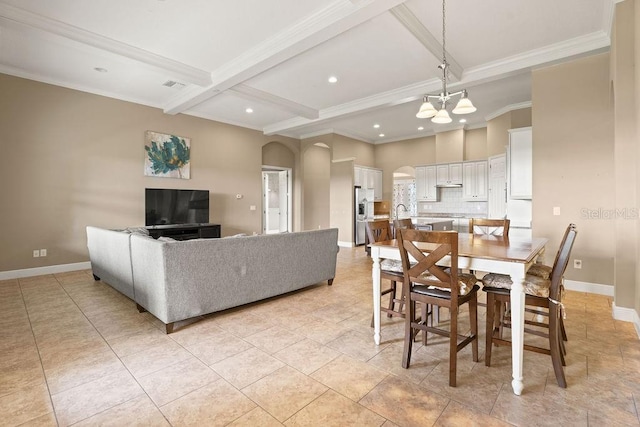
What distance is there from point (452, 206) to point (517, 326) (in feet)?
21.2

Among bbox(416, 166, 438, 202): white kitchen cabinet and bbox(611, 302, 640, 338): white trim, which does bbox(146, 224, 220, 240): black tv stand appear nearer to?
bbox(416, 166, 438, 202): white kitchen cabinet

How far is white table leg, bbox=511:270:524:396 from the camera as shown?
1.81 m

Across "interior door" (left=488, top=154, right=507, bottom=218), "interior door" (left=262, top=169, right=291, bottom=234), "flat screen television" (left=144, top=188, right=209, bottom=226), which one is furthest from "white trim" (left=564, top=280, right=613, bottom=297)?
"interior door" (left=262, top=169, right=291, bottom=234)

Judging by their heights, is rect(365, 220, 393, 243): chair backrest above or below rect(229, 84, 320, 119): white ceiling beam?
below

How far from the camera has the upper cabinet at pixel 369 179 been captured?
8227 millimetres

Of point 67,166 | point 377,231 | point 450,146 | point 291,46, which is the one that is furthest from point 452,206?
point 67,166

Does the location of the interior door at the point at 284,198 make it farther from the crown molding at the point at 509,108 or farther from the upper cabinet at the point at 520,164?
the upper cabinet at the point at 520,164

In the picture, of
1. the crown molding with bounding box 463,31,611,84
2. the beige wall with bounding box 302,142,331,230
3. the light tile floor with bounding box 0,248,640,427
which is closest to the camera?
the light tile floor with bounding box 0,248,640,427

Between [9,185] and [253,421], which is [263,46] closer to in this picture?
[253,421]

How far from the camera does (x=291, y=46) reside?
11.8 ft

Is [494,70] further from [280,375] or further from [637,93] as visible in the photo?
[280,375]

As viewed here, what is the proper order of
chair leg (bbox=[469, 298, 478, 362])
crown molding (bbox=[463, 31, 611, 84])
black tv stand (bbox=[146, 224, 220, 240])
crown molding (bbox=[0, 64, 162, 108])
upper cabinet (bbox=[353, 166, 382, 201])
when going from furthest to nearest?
upper cabinet (bbox=[353, 166, 382, 201]) < black tv stand (bbox=[146, 224, 220, 240]) < crown molding (bbox=[0, 64, 162, 108]) < crown molding (bbox=[463, 31, 611, 84]) < chair leg (bbox=[469, 298, 478, 362])

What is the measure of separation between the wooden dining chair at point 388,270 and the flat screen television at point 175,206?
448 cm

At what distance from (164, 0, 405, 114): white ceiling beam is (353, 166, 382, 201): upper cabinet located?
14.1ft
